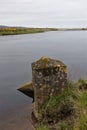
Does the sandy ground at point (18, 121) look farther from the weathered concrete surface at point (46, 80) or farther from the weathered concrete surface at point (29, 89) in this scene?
the weathered concrete surface at point (29, 89)

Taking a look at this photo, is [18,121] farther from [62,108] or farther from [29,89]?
[29,89]

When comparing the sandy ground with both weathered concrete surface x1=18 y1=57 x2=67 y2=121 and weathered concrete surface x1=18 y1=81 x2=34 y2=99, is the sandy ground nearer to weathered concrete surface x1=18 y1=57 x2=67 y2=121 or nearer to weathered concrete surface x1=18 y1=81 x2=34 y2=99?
weathered concrete surface x1=18 y1=57 x2=67 y2=121

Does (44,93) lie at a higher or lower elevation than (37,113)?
higher


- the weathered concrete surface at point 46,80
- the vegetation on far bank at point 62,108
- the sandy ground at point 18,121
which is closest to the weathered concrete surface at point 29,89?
the sandy ground at point 18,121

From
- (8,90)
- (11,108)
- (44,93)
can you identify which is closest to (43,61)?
(44,93)

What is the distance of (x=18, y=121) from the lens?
44.9ft

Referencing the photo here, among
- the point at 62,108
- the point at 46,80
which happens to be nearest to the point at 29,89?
the point at 46,80

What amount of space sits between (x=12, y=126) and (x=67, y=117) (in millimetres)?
2435

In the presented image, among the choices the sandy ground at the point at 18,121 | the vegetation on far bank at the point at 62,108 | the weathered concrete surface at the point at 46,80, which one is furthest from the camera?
the weathered concrete surface at the point at 46,80

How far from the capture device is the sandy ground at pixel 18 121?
12930mm

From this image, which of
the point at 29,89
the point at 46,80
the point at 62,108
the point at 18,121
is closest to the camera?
the point at 62,108

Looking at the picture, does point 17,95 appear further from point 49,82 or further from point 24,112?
point 49,82

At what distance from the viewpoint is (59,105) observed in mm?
12469

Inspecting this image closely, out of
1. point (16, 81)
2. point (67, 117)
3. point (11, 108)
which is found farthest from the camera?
point (16, 81)
